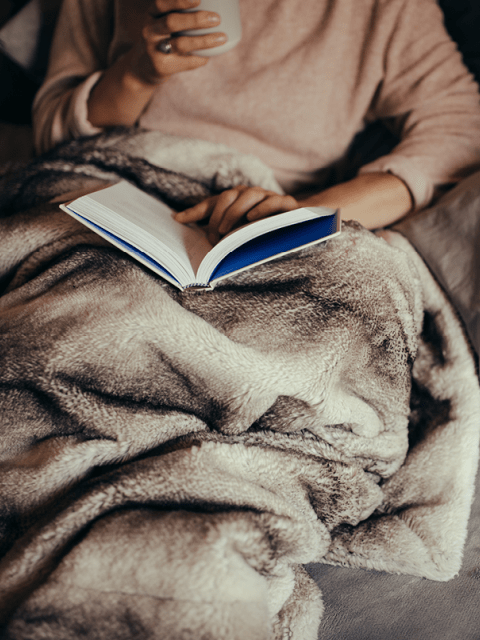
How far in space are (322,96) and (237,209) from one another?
44cm

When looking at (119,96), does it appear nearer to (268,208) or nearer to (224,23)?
(224,23)

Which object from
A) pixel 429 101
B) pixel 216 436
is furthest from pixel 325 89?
pixel 216 436

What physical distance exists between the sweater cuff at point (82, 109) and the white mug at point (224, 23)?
12.0 inches

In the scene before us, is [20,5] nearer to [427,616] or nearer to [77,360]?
[77,360]

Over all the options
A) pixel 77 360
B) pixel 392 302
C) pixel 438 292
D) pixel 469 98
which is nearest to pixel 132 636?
pixel 77 360

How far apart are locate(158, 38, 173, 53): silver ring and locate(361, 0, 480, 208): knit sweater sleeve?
43cm

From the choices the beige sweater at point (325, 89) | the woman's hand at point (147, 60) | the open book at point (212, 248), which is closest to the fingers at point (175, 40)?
the woman's hand at point (147, 60)

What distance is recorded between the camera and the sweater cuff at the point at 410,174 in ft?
2.52

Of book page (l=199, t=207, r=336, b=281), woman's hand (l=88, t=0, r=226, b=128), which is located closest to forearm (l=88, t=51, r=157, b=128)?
woman's hand (l=88, t=0, r=226, b=128)

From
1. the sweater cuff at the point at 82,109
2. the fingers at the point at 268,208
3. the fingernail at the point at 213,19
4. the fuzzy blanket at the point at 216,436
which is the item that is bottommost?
the fuzzy blanket at the point at 216,436

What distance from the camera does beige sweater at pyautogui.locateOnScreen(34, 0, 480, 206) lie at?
798 mm

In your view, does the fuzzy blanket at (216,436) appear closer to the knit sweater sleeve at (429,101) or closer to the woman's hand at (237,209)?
the woman's hand at (237,209)

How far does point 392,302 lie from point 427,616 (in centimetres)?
40

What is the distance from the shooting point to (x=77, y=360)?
46cm
